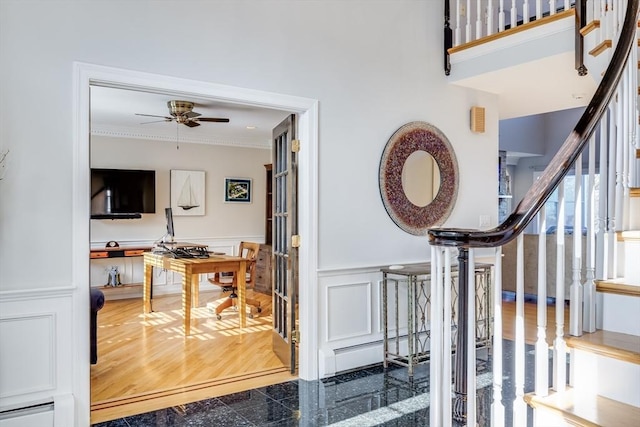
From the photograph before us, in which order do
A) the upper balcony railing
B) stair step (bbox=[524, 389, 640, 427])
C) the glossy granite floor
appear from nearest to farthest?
stair step (bbox=[524, 389, 640, 427]), the glossy granite floor, the upper balcony railing

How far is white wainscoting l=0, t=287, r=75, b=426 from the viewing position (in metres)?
2.42

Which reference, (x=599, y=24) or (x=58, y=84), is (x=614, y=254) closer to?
(x=599, y=24)

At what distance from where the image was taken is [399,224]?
3.94 m

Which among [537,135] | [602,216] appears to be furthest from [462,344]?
[537,135]

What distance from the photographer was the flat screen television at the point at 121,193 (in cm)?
674

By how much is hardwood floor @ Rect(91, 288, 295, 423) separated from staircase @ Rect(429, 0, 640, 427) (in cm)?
213

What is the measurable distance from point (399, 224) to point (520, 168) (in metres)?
7.08

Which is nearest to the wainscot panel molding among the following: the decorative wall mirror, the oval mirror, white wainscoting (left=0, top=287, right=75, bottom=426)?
the decorative wall mirror

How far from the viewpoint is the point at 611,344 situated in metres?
1.67

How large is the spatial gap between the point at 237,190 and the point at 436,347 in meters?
6.61

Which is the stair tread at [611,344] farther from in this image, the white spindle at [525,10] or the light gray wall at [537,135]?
the light gray wall at [537,135]

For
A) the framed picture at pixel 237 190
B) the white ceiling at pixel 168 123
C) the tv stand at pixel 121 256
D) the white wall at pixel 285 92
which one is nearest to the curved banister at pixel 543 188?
the white wall at pixel 285 92

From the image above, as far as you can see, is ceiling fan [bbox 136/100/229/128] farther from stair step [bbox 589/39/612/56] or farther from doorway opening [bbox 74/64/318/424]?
stair step [bbox 589/39/612/56]

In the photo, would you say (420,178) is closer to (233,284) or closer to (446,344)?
(446,344)
